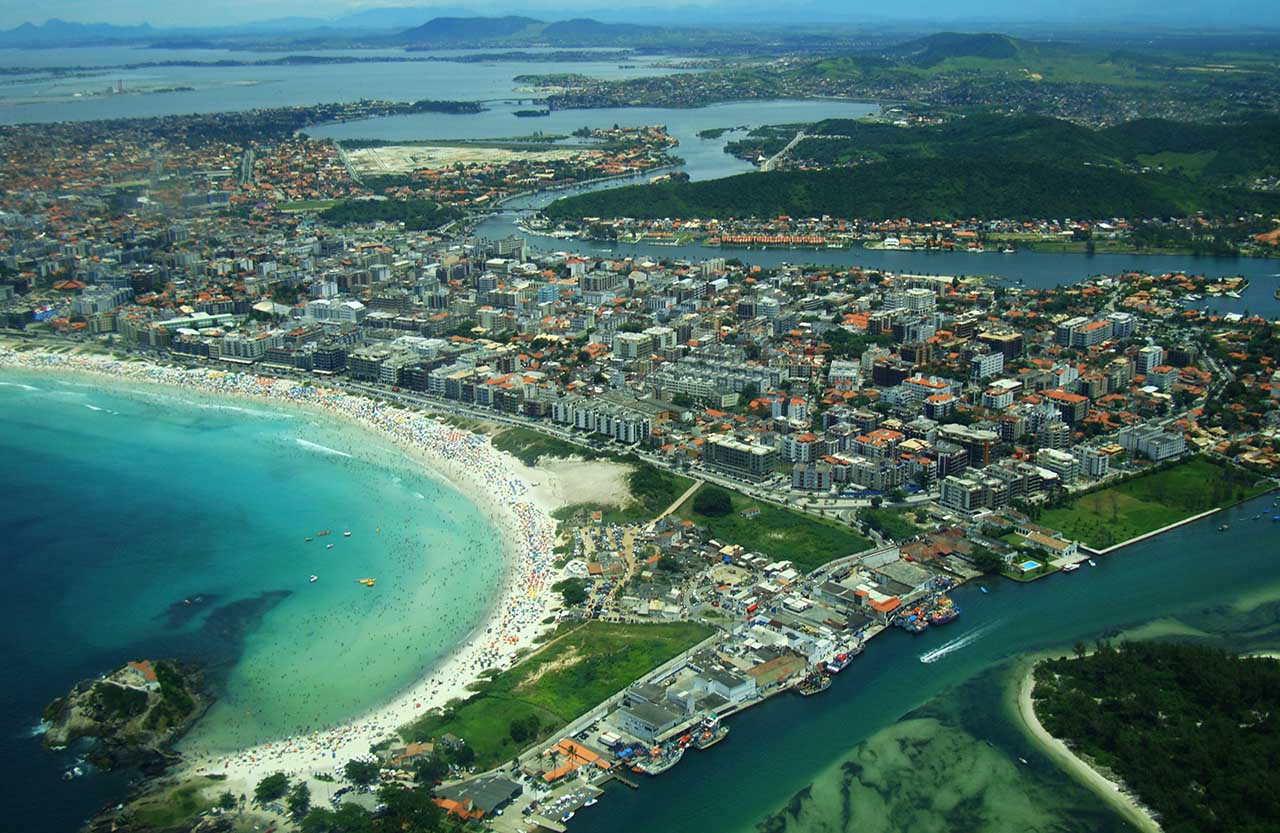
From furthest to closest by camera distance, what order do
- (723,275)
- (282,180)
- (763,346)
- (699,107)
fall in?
(699,107) → (282,180) → (723,275) → (763,346)

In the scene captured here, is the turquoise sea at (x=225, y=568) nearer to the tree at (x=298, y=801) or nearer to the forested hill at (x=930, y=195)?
the tree at (x=298, y=801)

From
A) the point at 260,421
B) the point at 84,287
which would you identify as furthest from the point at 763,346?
the point at 84,287

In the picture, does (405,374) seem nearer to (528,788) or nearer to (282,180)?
(528,788)

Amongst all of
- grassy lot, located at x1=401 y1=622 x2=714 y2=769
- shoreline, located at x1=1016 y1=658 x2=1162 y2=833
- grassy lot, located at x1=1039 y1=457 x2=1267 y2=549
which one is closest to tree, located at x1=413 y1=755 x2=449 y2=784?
grassy lot, located at x1=401 y1=622 x2=714 y2=769

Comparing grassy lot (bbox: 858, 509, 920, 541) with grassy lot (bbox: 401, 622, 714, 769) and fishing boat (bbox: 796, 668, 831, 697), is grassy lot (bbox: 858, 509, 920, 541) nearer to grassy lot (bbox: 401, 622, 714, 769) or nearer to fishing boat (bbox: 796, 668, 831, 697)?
fishing boat (bbox: 796, 668, 831, 697)

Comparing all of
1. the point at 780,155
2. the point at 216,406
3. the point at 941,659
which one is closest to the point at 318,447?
the point at 216,406

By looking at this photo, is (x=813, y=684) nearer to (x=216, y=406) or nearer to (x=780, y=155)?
(x=216, y=406)
